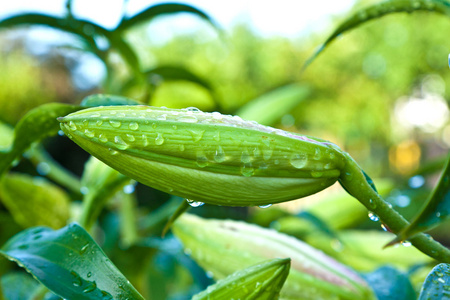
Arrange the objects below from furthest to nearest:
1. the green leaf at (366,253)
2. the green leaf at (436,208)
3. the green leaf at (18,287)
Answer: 1. the green leaf at (366,253)
2. the green leaf at (18,287)
3. the green leaf at (436,208)

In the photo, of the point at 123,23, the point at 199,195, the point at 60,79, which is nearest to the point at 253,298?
the point at 199,195

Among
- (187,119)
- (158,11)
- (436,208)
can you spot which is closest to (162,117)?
(187,119)

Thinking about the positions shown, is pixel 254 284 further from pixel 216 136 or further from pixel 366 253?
pixel 366 253

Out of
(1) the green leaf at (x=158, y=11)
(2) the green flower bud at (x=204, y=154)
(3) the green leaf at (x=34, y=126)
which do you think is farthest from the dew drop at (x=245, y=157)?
(1) the green leaf at (x=158, y=11)

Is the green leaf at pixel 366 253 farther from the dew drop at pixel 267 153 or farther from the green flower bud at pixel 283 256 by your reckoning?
the dew drop at pixel 267 153

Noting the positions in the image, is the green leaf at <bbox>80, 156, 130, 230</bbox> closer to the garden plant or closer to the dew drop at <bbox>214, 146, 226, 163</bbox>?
the garden plant
